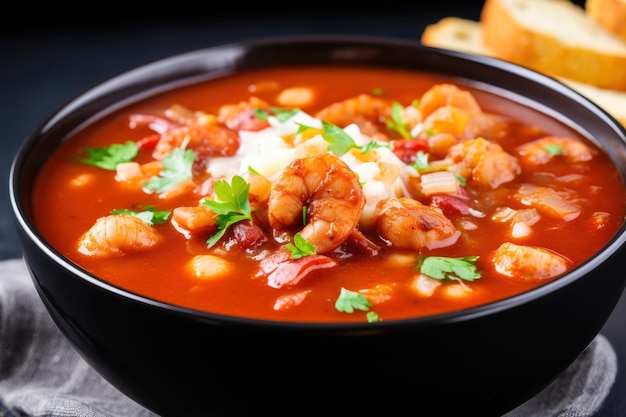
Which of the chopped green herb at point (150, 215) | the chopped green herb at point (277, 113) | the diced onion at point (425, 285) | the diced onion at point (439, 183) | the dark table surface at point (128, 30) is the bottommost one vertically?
the dark table surface at point (128, 30)

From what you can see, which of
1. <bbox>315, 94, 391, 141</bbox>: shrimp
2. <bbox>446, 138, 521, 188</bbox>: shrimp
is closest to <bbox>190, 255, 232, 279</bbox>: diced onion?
<bbox>446, 138, 521, 188</bbox>: shrimp

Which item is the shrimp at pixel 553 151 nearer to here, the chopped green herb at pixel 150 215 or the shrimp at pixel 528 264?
the shrimp at pixel 528 264

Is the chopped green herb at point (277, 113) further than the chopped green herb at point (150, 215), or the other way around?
the chopped green herb at point (277, 113)

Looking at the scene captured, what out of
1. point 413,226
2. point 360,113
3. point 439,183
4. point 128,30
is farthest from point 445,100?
point 128,30

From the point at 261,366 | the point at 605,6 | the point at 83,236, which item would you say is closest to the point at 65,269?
the point at 83,236

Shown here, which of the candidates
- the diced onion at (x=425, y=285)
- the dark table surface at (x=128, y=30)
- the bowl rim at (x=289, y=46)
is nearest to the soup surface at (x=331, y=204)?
the diced onion at (x=425, y=285)

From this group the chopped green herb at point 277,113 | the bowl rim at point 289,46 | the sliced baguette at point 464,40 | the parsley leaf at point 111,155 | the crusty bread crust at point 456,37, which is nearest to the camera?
the bowl rim at point 289,46

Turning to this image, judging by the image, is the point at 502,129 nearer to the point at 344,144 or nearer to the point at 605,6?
the point at 344,144
